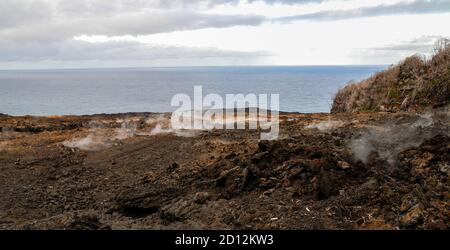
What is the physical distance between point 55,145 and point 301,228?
9863 mm

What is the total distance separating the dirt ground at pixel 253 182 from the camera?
6.78 m

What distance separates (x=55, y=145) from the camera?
560 inches

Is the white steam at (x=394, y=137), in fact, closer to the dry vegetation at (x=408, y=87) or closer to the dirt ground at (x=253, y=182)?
Answer: the dirt ground at (x=253, y=182)

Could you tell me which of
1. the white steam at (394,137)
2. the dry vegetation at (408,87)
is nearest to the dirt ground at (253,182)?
the white steam at (394,137)

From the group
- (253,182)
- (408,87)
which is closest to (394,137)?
(253,182)

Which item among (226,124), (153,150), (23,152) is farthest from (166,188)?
(226,124)

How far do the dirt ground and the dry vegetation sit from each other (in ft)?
7.04

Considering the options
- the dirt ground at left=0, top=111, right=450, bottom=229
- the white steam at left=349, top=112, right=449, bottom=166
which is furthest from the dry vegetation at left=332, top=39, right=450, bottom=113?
the white steam at left=349, top=112, right=449, bottom=166

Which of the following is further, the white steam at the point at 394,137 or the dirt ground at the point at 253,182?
the white steam at the point at 394,137

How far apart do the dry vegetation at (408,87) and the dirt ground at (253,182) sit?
2.15 metres

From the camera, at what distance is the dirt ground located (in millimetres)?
6781

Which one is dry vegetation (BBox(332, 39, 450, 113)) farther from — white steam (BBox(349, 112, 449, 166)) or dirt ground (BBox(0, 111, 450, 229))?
white steam (BBox(349, 112, 449, 166))
